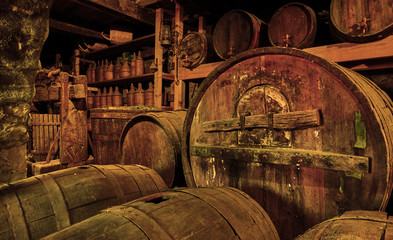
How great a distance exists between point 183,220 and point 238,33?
2269 millimetres

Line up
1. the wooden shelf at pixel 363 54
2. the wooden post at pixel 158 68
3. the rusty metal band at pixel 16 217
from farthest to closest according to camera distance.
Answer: the wooden post at pixel 158 68 < the wooden shelf at pixel 363 54 < the rusty metal band at pixel 16 217

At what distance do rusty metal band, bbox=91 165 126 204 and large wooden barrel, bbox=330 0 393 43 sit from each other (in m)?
2.42

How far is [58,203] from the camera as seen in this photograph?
1767mm

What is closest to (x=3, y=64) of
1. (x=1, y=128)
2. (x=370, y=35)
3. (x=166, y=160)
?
(x=1, y=128)

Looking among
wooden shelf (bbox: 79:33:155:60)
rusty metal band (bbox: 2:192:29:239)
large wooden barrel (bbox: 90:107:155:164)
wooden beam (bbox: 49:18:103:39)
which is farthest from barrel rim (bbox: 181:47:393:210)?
wooden beam (bbox: 49:18:103:39)

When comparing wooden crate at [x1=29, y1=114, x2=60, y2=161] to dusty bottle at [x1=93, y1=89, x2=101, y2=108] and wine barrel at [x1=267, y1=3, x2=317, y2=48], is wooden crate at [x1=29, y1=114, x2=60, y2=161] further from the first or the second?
wine barrel at [x1=267, y1=3, x2=317, y2=48]

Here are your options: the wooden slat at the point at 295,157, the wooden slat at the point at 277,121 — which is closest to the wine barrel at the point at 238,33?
the wooden slat at the point at 277,121

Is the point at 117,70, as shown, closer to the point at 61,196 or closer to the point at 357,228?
the point at 61,196

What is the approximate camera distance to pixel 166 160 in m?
2.91

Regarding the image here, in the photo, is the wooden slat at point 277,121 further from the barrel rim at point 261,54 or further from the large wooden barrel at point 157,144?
the large wooden barrel at point 157,144

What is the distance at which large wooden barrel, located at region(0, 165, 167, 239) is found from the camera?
158 centimetres

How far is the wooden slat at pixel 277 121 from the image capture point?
168cm

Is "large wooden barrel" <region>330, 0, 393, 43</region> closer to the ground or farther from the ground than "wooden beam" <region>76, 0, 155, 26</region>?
closer to the ground

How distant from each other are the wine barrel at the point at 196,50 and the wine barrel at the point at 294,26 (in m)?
0.97
